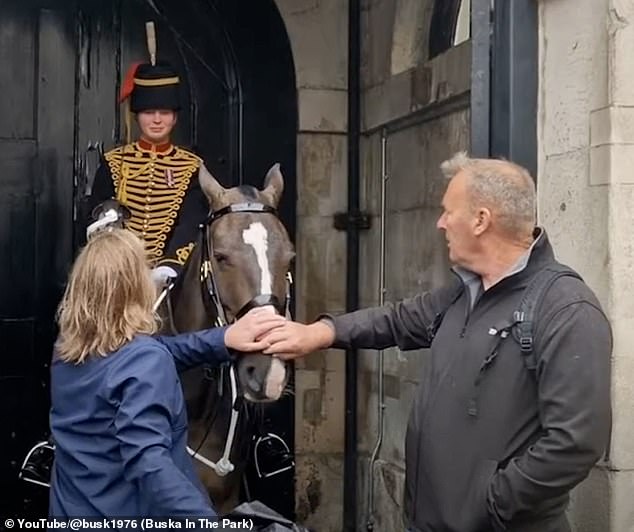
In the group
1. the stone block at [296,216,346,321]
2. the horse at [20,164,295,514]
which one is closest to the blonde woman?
the horse at [20,164,295,514]

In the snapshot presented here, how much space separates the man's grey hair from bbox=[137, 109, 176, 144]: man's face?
2344 mm

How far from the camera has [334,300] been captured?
6.23 metres

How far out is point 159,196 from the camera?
499 cm

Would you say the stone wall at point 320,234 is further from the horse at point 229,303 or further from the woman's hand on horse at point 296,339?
the woman's hand on horse at point 296,339

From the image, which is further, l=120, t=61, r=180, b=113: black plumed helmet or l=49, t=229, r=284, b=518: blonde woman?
l=120, t=61, r=180, b=113: black plumed helmet

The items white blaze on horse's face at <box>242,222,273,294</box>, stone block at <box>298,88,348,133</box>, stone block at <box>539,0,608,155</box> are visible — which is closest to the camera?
stone block at <box>539,0,608,155</box>

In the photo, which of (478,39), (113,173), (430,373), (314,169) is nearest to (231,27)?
(314,169)

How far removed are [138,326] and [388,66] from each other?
3.36 metres

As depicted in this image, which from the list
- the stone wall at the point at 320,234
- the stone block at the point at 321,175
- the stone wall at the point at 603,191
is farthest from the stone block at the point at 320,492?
the stone wall at the point at 603,191

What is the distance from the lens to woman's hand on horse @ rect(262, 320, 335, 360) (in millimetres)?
3639

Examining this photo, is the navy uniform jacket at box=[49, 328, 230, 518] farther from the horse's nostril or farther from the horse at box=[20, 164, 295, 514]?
the horse at box=[20, 164, 295, 514]

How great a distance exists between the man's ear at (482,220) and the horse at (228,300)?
2.98ft

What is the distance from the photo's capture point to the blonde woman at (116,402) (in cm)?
277

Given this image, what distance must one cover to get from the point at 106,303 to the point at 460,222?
1010 mm
